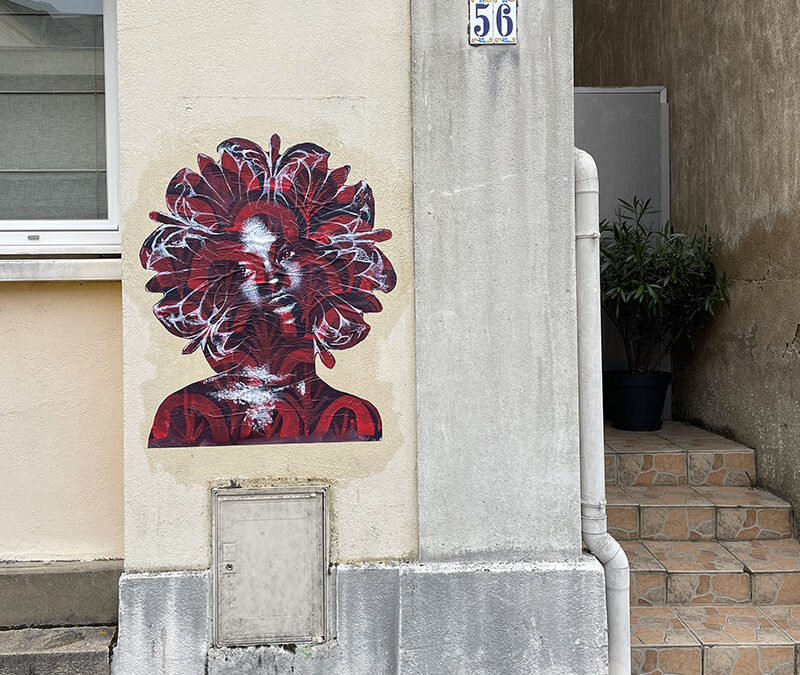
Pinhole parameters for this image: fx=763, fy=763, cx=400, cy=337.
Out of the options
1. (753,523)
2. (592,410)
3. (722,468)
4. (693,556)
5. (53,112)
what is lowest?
(693,556)

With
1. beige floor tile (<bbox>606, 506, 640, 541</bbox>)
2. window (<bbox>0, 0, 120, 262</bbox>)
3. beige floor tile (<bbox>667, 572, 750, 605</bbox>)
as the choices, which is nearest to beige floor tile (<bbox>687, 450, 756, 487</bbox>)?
beige floor tile (<bbox>606, 506, 640, 541</bbox>)

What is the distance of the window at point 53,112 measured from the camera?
11.8ft

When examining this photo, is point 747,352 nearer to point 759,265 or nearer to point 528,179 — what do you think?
point 759,265

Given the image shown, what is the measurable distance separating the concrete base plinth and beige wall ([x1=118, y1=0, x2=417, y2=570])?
164mm

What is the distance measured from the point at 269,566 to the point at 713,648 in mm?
2095

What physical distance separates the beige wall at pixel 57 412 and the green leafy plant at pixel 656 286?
3.46 metres

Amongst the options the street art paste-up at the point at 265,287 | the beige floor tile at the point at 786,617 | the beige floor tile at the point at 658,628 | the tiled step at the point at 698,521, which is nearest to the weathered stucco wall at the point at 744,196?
the tiled step at the point at 698,521

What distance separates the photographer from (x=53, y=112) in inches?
142

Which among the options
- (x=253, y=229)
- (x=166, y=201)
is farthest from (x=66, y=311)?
(x=253, y=229)

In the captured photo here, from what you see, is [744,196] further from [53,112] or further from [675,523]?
[53,112]

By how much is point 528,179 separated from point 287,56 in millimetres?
1174

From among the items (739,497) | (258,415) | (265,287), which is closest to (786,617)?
(739,497)

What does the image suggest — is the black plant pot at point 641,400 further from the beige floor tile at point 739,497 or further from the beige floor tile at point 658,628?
the beige floor tile at point 658,628

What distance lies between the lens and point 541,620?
329cm
